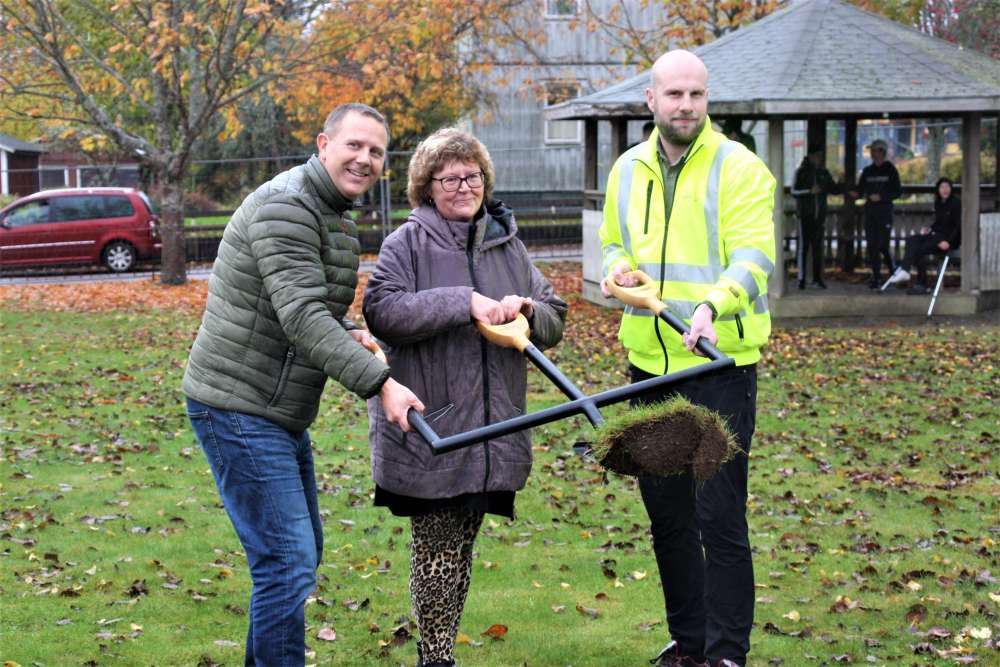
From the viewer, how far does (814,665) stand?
5.36 metres

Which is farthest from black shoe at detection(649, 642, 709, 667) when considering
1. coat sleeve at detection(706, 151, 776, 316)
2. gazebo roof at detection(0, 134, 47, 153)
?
gazebo roof at detection(0, 134, 47, 153)

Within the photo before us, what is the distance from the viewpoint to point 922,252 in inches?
707

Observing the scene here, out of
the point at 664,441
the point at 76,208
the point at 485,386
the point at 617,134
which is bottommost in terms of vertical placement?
the point at 664,441

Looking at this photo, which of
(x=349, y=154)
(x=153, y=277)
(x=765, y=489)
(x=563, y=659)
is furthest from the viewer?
(x=153, y=277)

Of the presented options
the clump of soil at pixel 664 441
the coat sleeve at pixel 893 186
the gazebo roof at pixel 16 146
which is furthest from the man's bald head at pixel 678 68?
the gazebo roof at pixel 16 146

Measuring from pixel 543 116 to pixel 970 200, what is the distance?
2127cm

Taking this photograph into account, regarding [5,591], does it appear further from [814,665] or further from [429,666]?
[814,665]

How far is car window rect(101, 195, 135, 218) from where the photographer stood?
88.0 ft

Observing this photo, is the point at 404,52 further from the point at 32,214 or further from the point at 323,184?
the point at 323,184

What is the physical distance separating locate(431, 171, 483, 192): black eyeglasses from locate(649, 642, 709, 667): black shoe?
196 cm

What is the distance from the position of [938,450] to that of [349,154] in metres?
6.68

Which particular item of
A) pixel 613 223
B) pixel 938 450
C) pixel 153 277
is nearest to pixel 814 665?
pixel 613 223

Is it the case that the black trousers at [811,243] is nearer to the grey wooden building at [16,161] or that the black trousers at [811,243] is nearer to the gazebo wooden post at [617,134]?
the gazebo wooden post at [617,134]

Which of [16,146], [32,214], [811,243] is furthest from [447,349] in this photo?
[16,146]
